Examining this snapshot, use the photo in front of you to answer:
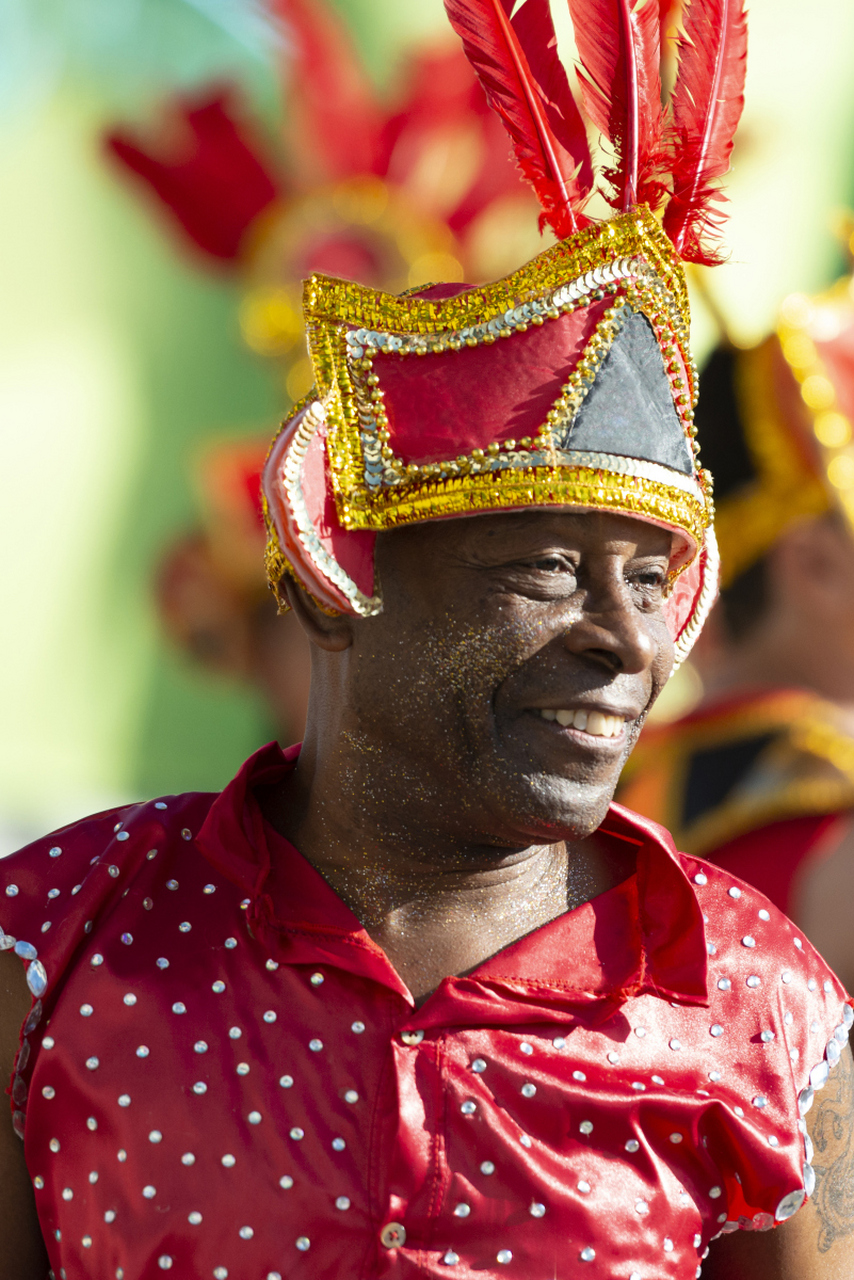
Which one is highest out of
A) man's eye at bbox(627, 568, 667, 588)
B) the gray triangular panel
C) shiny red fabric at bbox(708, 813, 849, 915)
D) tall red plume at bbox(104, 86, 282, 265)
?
tall red plume at bbox(104, 86, 282, 265)

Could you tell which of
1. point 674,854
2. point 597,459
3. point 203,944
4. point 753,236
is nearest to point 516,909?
point 674,854

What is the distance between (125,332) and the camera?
10.2 metres

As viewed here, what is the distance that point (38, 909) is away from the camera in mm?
2088

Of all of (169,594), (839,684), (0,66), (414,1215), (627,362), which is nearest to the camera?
(414,1215)

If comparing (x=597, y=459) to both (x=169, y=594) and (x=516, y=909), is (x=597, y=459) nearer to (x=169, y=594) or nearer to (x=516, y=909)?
(x=516, y=909)

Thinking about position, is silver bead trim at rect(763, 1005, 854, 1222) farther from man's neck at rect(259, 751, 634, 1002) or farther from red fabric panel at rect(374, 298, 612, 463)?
red fabric panel at rect(374, 298, 612, 463)

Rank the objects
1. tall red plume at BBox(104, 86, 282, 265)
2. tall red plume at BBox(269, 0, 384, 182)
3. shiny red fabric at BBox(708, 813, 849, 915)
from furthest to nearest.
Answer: tall red plume at BBox(269, 0, 384, 182) < tall red plume at BBox(104, 86, 282, 265) < shiny red fabric at BBox(708, 813, 849, 915)

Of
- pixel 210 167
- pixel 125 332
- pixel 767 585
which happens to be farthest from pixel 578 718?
pixel 125 332

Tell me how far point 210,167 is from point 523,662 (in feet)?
12.6

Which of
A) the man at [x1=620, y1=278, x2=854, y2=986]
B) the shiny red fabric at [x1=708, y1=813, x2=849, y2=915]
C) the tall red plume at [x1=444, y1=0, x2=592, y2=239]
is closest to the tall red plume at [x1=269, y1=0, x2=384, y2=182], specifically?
the man at [x1=620, y1=278, x2=854, y2=986]

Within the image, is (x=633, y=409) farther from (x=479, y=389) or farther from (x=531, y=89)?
(x=531, y=89)

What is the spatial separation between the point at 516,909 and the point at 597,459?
59 centimetres

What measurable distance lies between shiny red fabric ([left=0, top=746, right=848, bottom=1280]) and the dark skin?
0.06m

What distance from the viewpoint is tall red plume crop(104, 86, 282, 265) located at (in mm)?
5281
